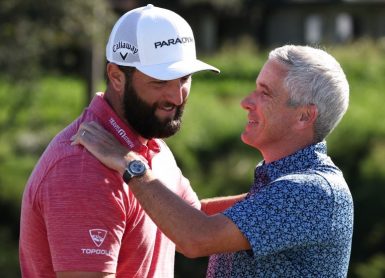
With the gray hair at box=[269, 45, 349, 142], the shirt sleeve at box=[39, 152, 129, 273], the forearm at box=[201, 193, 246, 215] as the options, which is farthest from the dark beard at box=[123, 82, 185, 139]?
the forearm at box=[201, 193, 246, 215]

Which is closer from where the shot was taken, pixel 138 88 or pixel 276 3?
pixel 138 88

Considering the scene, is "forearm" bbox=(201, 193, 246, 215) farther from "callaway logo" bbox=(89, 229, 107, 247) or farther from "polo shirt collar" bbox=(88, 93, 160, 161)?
"callaway logo" bbox=(89, 229, 107, 247)

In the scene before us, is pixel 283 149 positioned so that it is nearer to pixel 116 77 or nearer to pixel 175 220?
pixel 175 220

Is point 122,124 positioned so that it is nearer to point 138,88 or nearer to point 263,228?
point 138,88

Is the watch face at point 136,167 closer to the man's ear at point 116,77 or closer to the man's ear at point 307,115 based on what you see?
the man's ear at point 116,77

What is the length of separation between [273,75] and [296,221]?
1.99 ft

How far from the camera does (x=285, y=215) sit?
3.53 metres

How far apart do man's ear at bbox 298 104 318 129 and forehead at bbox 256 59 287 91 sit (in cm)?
12

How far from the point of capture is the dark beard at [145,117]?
143 inches

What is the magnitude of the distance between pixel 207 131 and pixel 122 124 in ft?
36.3

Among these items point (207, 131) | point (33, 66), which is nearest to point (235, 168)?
point (207, 131)

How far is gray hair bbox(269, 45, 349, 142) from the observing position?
12.2 feet

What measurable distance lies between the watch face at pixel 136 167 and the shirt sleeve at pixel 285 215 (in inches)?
13.1

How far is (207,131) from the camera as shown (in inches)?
581
